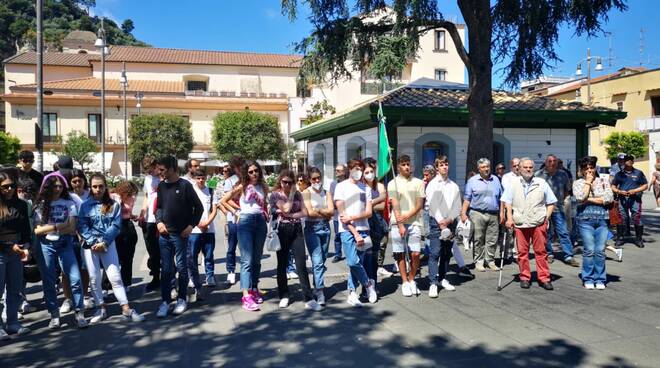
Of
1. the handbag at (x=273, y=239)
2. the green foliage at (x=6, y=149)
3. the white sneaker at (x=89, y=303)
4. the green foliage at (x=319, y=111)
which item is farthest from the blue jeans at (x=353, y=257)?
the green foliage at (x=6, y=149)

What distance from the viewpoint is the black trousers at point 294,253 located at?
604 cm

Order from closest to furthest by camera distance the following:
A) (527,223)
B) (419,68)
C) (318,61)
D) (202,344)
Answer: (202,344) < (527,223) < (318,61) < (419,68)

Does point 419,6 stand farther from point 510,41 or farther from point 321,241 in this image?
point 321,241

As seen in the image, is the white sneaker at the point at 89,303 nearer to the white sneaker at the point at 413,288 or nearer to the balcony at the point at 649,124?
the white sneaker at the point at 413,288

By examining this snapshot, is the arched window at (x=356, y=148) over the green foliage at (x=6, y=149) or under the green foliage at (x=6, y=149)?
under

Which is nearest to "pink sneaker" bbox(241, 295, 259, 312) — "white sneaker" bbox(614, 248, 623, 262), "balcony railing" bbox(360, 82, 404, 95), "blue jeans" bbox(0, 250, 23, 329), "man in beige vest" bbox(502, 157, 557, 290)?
"blue jeans" bbox(0, 250, 23, 329)

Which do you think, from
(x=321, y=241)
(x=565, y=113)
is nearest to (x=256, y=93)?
(x=565, y=113)

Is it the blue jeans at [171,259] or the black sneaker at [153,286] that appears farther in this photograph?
the black sneaker at [153,286]

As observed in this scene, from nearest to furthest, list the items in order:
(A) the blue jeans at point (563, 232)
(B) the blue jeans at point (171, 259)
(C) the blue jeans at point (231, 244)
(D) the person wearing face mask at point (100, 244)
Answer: (D) the person wearing face mask at point (100, 244) → (B) the blue jeans at point (171, 259) → (C) the blue jeans at point (231, 244) → (A) the blue jeans at point (563, 232)

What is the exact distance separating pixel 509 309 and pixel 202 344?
3.41 metres

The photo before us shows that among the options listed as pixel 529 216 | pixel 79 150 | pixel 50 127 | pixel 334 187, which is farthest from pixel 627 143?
pixel 50 127

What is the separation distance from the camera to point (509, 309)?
18.8 ft

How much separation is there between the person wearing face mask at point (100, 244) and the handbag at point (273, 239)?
5.34 ft

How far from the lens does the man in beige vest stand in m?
6.64
